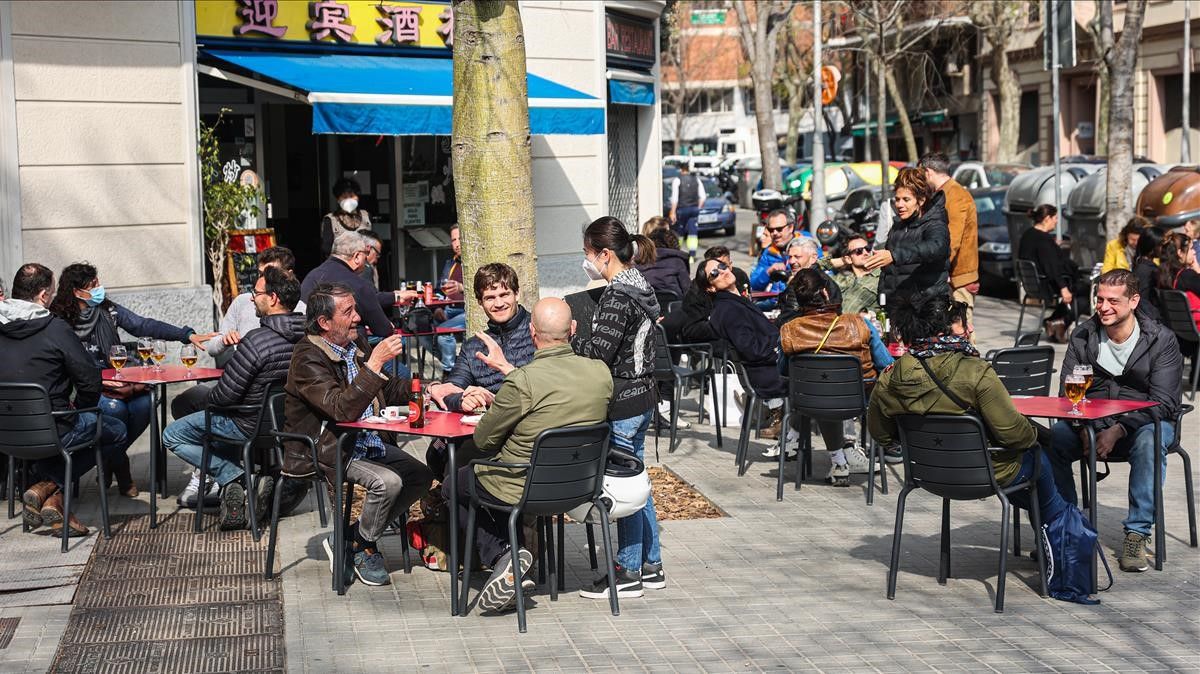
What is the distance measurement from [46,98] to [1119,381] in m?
9.46

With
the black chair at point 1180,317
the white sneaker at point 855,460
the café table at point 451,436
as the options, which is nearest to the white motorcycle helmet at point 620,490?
the café table at point 451,436

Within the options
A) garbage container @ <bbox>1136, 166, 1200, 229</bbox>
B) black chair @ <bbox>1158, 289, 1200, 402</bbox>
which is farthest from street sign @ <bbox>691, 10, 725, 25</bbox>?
black chair @ <bbox>1158, 289, 1200, 402</bbox>

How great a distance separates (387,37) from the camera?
52.5ft

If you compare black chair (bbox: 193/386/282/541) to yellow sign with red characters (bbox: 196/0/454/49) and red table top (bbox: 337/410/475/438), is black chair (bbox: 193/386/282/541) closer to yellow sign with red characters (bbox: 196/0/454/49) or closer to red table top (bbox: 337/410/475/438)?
red table top (bbox: 337/410/475/438)

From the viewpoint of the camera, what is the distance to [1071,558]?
261 inches

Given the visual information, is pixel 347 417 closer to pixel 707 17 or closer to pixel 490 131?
pixel 490 131

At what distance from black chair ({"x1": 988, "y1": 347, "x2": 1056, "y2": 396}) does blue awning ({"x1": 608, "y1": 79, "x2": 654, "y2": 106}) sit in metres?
10.6

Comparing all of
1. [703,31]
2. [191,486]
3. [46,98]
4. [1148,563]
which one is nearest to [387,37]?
[46,98]

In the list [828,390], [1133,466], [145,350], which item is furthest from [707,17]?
[1133,466]

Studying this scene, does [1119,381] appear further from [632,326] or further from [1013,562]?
[632,326]

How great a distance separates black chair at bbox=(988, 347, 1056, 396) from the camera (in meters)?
8.44

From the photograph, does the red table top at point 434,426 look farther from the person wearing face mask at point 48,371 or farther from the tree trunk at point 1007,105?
the tree trunk at point 1007,105

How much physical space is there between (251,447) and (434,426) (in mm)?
1666

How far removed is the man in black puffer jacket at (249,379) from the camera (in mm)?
7738
